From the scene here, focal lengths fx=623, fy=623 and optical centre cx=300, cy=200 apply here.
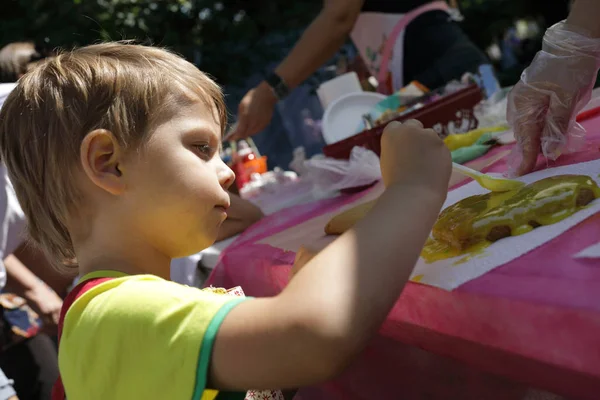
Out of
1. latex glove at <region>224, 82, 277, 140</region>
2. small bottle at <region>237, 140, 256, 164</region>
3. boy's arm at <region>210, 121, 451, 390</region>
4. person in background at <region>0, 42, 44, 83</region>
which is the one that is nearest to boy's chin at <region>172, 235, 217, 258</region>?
boy's arm at <region>210, 121, 451, 390</region>

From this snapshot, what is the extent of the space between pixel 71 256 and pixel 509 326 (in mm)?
726

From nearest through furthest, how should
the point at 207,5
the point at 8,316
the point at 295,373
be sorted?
1. the point at 295,373
2. the point at 8,316
3. the point at 207,5

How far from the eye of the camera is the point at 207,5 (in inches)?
159

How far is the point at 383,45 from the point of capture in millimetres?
2469

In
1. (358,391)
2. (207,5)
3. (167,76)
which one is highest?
(167,76)

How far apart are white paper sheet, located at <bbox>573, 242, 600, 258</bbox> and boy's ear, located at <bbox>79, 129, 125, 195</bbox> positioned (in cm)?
60

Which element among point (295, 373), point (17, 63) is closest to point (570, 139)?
point (295, 373)

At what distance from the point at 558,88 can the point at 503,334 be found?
595 millimetres

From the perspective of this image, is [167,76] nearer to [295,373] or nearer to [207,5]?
[295,373]

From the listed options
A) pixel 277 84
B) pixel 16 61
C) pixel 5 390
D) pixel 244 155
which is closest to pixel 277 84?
pixel 277 84

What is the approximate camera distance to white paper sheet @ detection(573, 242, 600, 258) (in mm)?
708

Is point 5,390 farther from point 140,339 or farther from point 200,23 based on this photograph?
point 200,23

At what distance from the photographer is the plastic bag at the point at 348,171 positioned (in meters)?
1.76

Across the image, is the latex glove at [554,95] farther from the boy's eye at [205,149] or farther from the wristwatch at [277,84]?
the wristwatch at [277,84]
